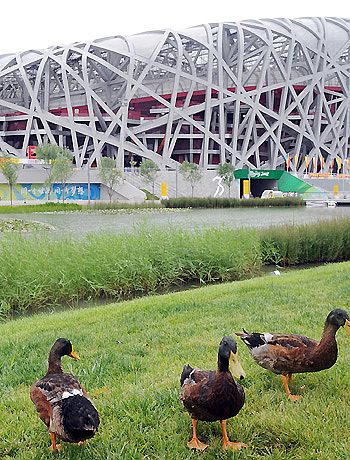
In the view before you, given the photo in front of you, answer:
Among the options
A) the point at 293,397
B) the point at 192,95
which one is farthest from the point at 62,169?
the point at 293,397

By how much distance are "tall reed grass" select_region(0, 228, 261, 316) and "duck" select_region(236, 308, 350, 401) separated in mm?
5639

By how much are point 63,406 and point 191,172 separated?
50.5 m

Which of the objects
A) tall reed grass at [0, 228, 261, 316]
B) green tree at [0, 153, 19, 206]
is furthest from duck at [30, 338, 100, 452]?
green tree at [0, 153, 19, 206]

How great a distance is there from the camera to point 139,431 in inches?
118

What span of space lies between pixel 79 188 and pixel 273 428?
49.4m

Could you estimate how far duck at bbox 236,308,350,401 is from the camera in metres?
3.25

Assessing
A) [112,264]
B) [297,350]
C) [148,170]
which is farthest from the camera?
[148,170]

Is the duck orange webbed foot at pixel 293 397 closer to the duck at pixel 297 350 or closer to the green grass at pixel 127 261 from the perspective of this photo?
A: the duck at pixel 297 350

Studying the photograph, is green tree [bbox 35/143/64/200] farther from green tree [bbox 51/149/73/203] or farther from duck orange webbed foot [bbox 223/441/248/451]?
duck orange webbed foot [bbox 223/441/248/451]

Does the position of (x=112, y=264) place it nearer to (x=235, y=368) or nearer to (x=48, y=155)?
(x=235, y=368)

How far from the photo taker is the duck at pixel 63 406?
249 centimetres

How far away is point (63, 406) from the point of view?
2594mm

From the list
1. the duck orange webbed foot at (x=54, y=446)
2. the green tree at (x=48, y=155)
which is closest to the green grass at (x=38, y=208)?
the green tree at (x=48, y=155)

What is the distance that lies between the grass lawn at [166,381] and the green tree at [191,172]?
46236 millimetres
